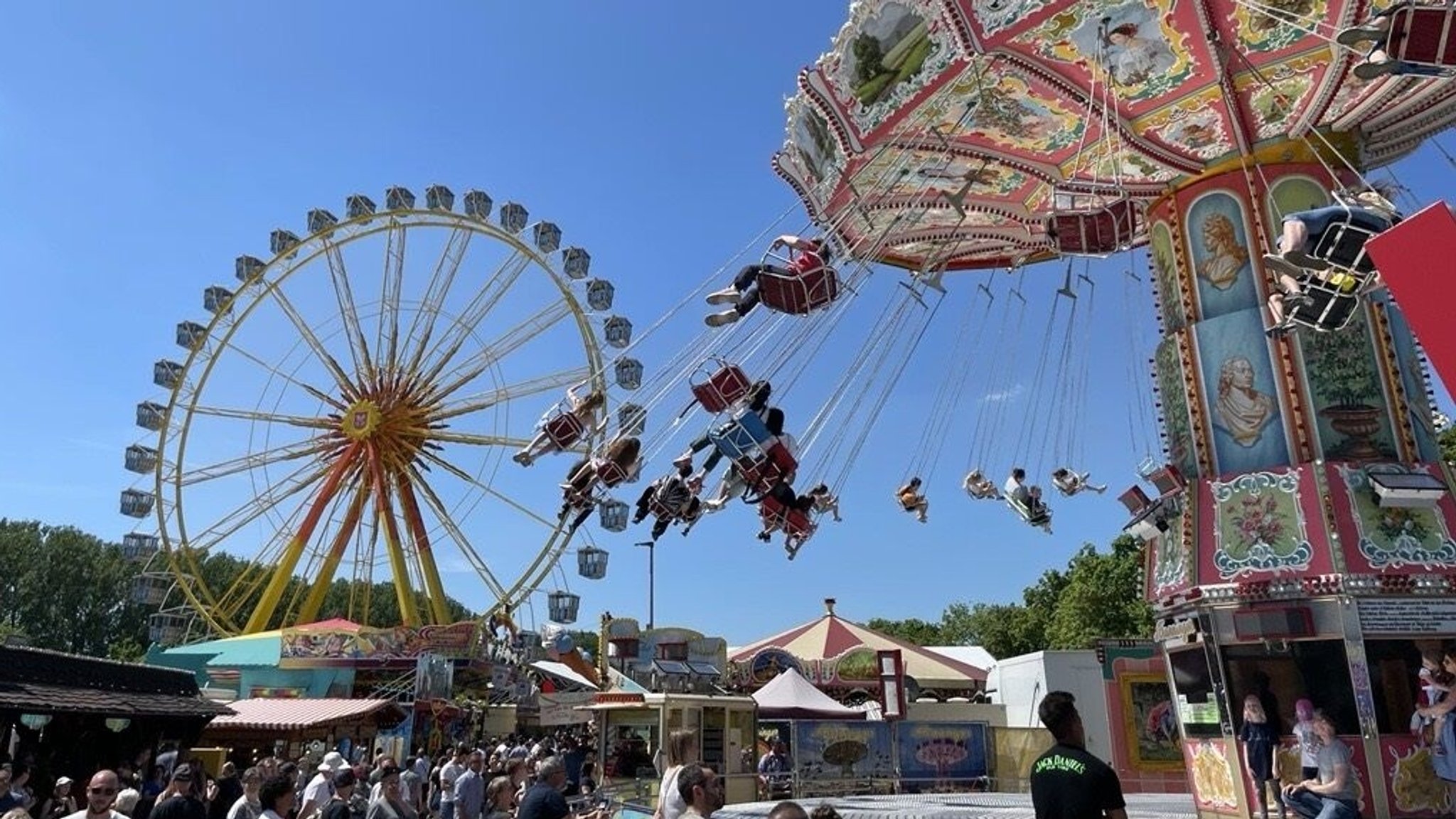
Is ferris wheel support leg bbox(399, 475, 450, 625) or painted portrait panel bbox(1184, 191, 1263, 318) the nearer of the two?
painted portrait panel bbox(1184, 191, 1263, 318)

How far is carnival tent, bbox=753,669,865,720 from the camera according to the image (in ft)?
67.1

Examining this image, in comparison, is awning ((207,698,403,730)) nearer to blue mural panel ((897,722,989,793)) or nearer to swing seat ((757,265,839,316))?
blue mural panel ((897,722,989,793))

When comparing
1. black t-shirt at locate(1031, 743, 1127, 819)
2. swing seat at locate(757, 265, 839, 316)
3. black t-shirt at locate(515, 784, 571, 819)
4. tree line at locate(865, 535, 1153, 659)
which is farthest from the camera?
tree line at locate(865, 535, 1153, 659)

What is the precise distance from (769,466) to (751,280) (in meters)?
1.93

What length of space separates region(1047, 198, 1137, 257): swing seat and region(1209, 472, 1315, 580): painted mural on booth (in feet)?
10.4

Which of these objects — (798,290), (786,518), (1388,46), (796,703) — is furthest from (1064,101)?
(796,703)

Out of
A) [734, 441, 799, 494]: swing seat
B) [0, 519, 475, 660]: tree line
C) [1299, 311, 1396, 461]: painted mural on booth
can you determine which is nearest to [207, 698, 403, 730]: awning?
[734, 441, 799, 494]: swing seat

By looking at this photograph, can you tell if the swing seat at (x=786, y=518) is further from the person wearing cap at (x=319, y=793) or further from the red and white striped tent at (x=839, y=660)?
the red and white striped tent at (x=839, y=660)

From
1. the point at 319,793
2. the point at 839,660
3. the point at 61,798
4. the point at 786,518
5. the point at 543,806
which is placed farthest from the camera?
the point at 839,660

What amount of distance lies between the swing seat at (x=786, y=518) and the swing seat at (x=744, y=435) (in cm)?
103

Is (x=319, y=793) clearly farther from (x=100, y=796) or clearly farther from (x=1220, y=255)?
(x=1220, y=255)

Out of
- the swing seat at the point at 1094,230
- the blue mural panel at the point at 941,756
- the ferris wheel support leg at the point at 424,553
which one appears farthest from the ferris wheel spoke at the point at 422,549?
the swing seat at the point at 1094,230

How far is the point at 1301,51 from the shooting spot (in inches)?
389

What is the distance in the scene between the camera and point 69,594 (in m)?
52.5
